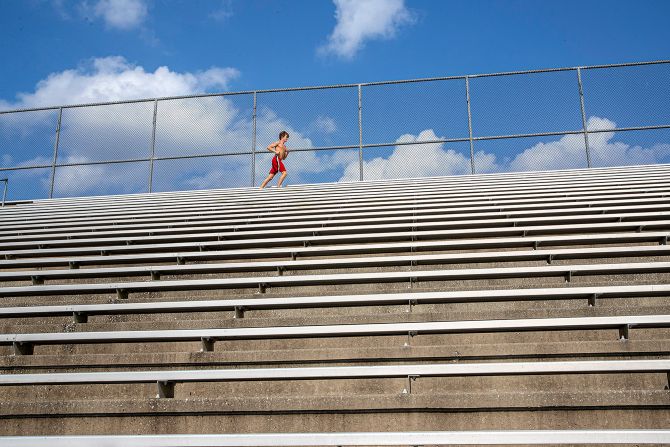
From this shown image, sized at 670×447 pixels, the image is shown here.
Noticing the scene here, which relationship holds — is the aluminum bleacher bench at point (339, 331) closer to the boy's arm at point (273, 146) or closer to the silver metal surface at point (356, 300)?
the silver metal surface at point (356, 300)

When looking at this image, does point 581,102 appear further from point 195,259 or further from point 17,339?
point 17,339

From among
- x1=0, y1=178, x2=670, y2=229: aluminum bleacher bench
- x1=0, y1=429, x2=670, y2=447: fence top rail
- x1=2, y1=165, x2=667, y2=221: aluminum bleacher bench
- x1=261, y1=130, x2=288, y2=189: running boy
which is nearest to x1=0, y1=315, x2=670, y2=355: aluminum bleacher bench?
x1=0, y1=429, x2=670, y2=447: fence top rail

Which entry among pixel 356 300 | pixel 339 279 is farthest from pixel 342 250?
pixel 356 300

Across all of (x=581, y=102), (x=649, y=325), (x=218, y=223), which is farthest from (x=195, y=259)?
(x=581, y=102)

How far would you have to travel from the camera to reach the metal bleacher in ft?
8.93

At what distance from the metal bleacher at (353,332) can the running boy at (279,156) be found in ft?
8.55

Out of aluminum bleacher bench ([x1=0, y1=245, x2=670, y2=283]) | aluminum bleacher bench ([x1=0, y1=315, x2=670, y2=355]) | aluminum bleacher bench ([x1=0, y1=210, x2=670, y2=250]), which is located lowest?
aluminum bleacher bench ([x1=0, y1=315, x2=670, y2=355])

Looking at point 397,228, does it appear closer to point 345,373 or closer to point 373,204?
point 373,204

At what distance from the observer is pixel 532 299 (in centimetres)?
364

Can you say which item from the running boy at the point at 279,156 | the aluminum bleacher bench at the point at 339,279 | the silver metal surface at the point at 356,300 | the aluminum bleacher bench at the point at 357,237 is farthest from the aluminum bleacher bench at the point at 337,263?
the running boy at the point at 279,156

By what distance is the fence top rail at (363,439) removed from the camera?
96.3 inches

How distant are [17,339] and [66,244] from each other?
2301mm

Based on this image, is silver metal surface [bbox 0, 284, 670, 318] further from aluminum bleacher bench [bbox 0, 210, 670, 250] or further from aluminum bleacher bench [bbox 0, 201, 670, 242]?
aluminum bleacher bench [bbox 0, 201, 670, 242]

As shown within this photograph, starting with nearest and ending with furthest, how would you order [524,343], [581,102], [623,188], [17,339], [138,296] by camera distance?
[524,343]
[17,339]
[138,296]
[623,188]
[581,102]
